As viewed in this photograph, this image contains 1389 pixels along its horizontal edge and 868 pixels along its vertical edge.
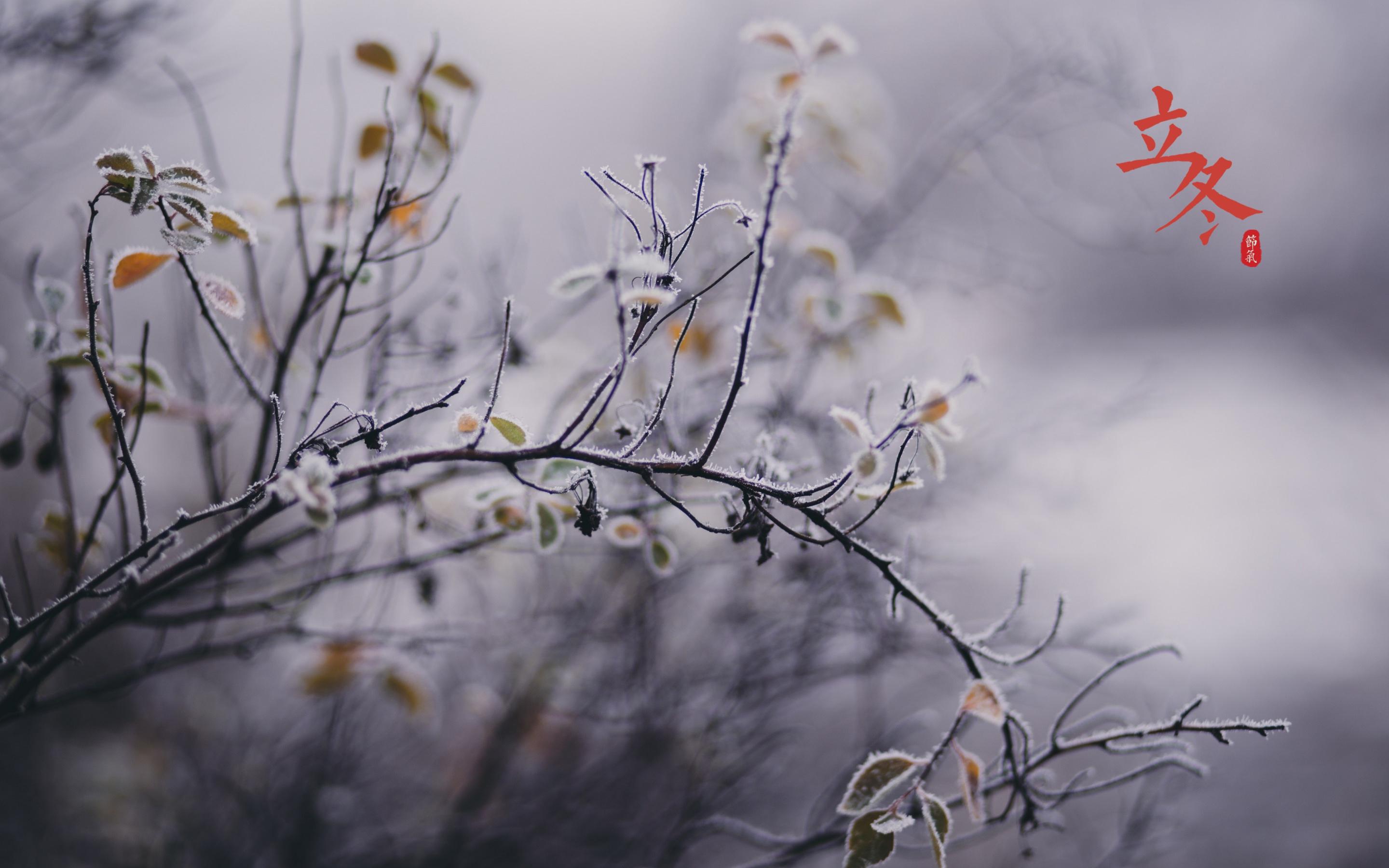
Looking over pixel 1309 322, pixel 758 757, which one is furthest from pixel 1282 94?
pixel 758 757

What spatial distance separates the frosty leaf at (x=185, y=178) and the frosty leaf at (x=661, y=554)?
0.59m

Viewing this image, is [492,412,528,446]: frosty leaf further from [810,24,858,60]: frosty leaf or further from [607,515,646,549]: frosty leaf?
[810,24,858,60]: frosty leaf

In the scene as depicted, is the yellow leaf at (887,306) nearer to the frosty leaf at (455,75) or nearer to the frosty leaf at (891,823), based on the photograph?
the frosty leaf at (455,75)

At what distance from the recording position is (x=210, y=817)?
1.73 m

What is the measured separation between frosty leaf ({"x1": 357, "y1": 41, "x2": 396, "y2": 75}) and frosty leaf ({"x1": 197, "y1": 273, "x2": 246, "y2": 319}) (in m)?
0.46

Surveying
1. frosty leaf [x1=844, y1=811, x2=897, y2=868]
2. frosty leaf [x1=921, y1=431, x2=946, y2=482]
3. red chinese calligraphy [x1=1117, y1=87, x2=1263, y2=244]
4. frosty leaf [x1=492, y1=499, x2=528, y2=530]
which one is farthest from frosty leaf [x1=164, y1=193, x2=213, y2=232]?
red chinese calligraphy [x1=1117, y1=87, x2=1263, y2=244]

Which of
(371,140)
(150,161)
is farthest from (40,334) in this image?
(371,140)

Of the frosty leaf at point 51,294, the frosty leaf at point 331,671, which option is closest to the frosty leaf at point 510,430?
the frosty leaf at point 51,294

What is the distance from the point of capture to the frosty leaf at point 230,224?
2.32ft

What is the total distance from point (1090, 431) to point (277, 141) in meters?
6.46

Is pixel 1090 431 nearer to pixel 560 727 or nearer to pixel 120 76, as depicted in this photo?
pixel 560 727

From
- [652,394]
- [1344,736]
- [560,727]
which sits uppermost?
[652,394]

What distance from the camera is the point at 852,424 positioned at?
2.12ft

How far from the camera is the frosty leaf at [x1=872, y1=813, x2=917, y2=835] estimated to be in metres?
0.64
